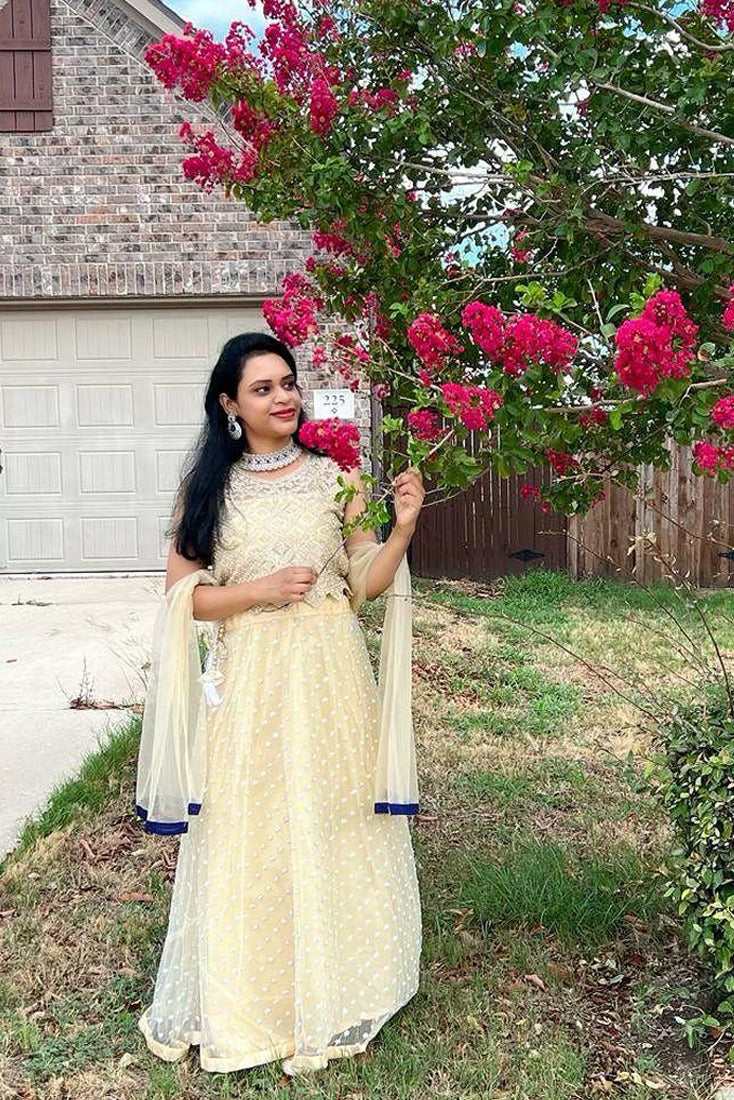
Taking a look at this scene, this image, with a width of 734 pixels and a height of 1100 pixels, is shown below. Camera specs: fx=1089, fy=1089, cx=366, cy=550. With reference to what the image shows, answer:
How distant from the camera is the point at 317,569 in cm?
266

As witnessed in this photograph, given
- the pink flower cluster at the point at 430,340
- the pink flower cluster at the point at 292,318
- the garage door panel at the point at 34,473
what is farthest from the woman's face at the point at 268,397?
the garage door panel at the point at 34,473

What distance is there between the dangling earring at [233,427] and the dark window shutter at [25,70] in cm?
683

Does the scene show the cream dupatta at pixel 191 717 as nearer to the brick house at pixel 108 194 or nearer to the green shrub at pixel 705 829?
the green shrub at pixel 705 829

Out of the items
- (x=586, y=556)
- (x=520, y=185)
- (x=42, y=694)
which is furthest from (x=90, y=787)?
(x=586, y=556)

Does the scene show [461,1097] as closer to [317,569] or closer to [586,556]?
[317,569]

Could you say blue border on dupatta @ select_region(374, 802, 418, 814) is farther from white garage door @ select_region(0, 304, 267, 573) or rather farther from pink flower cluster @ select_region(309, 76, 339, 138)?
white garage door @ select_region(0, 304, 267, 573)

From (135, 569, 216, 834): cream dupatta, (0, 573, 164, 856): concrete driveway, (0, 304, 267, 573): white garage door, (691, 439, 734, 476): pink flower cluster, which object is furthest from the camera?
(0, 304, 267, 573): white garage door

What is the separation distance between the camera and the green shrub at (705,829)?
2.40 meters

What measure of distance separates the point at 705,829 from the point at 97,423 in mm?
7255

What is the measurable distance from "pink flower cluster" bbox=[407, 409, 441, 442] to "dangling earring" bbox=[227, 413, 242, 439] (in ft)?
2.33

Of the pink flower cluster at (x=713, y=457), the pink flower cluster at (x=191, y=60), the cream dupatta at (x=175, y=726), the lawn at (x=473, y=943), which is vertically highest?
the pink flower cluster at (x=191, y=60)

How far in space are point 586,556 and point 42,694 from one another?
17.8ft

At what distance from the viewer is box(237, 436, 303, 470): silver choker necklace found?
8.98ft


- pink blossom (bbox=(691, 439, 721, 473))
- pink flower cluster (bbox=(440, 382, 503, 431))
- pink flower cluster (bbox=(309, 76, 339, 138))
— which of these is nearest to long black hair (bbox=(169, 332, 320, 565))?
pink flower cluster (bbox=(309, 76, 339, 138))
